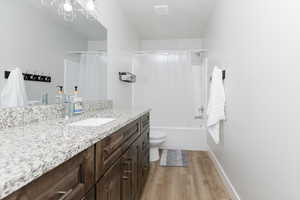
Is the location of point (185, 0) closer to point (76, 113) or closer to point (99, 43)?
point (99, 43)

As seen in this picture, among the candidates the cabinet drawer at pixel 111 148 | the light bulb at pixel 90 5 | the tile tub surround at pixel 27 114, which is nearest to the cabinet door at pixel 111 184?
the cabinet drawer at pixel 111 148

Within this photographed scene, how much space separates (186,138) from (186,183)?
4.55ft

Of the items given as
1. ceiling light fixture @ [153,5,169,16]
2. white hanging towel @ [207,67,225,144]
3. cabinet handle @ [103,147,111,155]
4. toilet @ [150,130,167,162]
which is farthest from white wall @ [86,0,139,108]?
cabinet handle @ [103,147,111,155]

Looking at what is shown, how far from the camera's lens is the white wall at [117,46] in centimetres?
225

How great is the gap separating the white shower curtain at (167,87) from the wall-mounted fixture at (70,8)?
2007 mm

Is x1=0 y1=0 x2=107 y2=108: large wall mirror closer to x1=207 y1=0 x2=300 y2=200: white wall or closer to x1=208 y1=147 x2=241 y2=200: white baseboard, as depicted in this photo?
x1=207 y1=0 x2=300 y2=200: white wall

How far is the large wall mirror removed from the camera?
982 millimetres

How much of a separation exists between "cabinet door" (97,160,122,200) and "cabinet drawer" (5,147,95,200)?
3.9 inches

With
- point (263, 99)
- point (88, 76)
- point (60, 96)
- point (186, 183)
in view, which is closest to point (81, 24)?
point (88, 76)

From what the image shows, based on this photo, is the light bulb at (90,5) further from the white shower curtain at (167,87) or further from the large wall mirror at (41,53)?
the white shower curtain at (167,87)

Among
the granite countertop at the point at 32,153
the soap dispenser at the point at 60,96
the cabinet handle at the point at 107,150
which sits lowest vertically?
the cabinet handle at the point at 107,150

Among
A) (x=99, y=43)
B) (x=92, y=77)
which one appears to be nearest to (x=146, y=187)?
(x=92, y=77)

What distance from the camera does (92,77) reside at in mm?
1962

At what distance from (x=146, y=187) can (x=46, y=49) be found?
172cm
